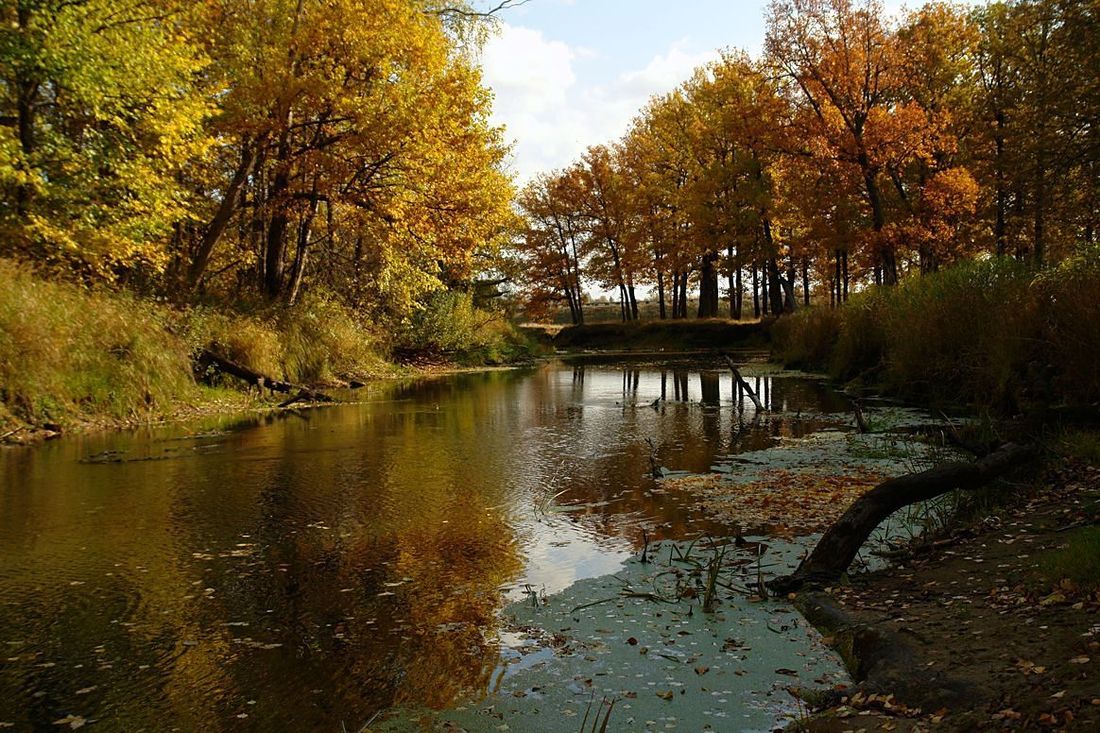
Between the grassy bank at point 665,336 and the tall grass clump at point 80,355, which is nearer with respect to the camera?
the tall grass clump at point 80,355

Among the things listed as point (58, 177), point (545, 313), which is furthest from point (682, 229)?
point (58, 177)

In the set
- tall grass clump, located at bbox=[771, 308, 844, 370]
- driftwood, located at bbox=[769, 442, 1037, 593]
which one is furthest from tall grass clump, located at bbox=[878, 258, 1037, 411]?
tall grass clump, located at bbox=[771, 308, 844, 370]

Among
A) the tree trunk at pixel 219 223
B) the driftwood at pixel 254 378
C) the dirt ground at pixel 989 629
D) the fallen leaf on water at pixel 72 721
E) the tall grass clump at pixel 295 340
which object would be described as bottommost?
the fallen leaf on water at pixel 72 721

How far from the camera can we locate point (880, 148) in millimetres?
23156

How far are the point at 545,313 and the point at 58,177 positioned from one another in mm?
40983

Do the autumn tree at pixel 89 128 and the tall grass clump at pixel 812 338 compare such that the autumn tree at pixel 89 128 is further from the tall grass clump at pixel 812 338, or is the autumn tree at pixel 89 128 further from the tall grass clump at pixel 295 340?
the tall grass clump at pixel 812 338

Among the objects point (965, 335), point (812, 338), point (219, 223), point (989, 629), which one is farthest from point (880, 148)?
point (989, 629)

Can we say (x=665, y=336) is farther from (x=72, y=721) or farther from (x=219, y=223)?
(x=72, y=721)

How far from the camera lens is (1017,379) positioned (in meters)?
8.38

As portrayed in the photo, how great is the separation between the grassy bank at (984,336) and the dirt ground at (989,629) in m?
3.04

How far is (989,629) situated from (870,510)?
1.31m

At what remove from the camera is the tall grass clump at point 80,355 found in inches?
380

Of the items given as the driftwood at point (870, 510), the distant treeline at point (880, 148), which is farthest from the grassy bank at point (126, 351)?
the distant treeline at point (880, 148)

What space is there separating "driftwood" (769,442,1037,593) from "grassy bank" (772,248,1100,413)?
8.75 ft
